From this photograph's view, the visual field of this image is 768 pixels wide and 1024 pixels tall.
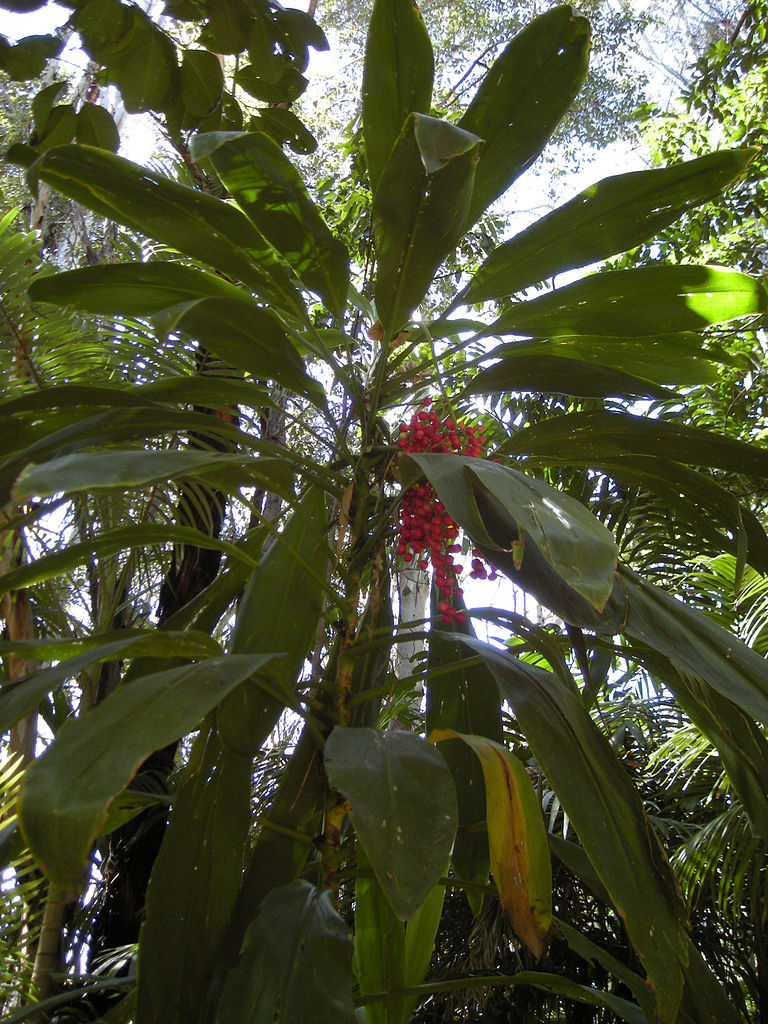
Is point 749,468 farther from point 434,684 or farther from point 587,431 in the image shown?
point 434,684

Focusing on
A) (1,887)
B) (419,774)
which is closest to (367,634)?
(419,774)

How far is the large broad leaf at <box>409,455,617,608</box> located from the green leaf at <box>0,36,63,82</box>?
1.19 metres

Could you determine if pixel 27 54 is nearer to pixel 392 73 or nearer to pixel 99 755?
pixel 392 73

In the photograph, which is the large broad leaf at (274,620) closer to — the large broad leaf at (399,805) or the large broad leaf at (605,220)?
the large broad leaf at (399,805)

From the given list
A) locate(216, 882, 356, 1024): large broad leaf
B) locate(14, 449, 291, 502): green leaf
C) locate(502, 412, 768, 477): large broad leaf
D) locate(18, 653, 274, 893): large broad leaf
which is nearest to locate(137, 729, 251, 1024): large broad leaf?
locate(216, 882, 356, 1024): large broad leaf

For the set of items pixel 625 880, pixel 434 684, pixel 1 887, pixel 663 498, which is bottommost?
pixel 625 880

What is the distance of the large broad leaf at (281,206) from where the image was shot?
0.95 meters

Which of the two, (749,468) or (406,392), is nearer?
(749,468)

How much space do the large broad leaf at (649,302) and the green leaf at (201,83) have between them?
2.70 feet

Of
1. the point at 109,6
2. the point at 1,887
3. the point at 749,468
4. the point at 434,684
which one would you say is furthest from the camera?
the point at 109,6

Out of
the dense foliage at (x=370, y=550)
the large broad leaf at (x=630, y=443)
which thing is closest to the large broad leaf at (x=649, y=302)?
the dense foliage at (x=370, y=550)

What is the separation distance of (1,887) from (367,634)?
2.05 ft

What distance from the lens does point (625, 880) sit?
0.71m

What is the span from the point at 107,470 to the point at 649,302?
2.54 feet
